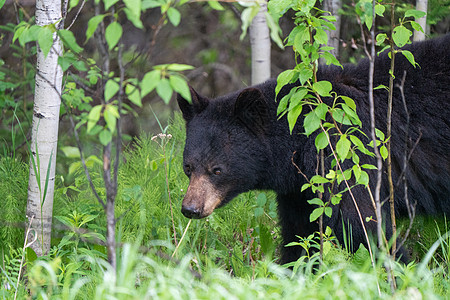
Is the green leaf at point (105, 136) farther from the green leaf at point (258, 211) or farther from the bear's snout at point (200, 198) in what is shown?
the green leaf at point (258, 211)

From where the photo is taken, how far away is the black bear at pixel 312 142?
12.3 feet

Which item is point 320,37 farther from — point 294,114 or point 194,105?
point 194,105

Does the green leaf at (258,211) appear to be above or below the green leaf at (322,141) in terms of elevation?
below

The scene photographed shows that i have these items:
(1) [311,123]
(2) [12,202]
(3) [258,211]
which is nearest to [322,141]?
(1) [311,123]

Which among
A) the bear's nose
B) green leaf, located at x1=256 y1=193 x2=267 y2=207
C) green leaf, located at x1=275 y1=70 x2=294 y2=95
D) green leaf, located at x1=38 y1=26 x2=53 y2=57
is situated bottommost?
green leaf, located at x1=256 y1=193 x2=267 y2=207

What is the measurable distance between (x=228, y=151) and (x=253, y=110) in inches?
13.0

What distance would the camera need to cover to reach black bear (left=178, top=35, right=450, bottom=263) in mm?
3754

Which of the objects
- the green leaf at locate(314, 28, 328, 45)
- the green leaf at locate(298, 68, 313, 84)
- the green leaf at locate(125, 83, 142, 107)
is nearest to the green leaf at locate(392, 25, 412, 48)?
the green leaf at locate(314, 28, 328, 45)

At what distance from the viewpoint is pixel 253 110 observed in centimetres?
385

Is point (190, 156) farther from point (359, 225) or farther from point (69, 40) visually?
point (69, 40)

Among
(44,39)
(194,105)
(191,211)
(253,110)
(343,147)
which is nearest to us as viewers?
(44,39)

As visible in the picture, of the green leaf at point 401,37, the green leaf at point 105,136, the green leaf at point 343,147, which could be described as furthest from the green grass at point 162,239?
the green leaf at point 401,37

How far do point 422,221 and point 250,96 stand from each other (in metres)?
1.88

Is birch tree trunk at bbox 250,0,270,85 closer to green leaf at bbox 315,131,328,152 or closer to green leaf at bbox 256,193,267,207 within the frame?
green leaf at bbox 256,193,267,207
